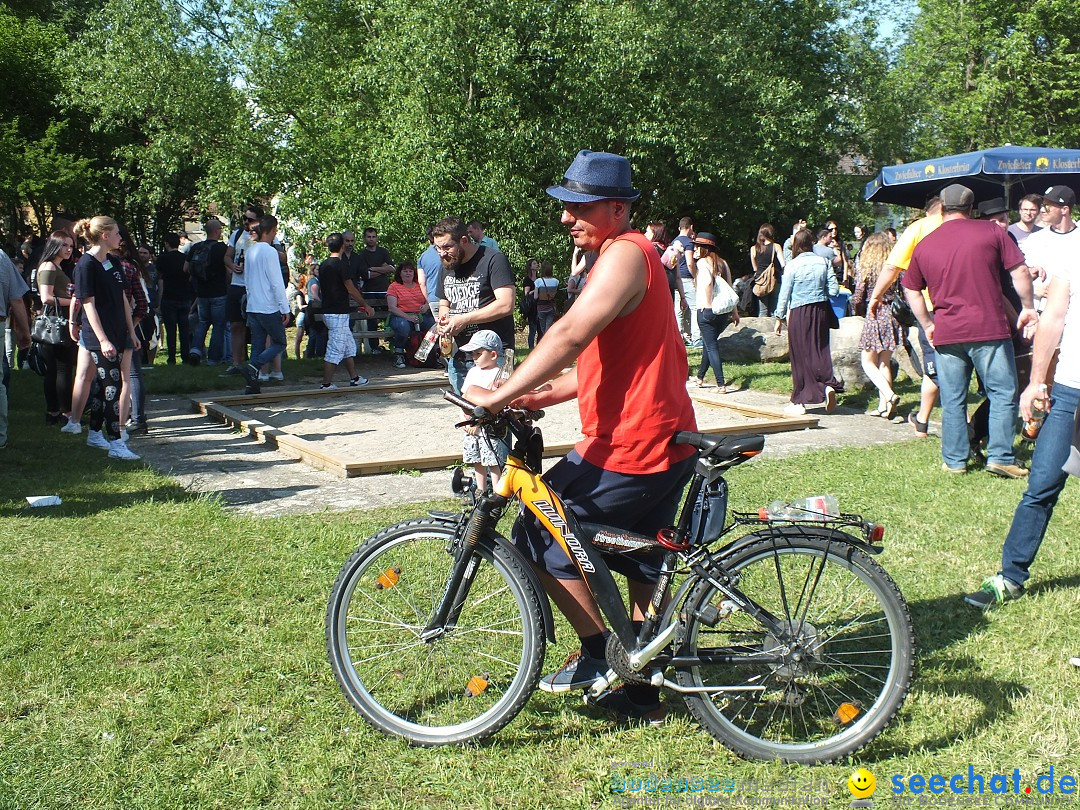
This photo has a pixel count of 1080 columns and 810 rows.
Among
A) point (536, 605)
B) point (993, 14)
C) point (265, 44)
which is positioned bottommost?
point (536, 605)

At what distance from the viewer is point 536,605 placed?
374 cm

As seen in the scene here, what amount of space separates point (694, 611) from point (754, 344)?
12.6 m

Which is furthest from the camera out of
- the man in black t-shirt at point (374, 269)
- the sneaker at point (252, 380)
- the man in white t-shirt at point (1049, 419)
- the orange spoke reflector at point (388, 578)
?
the man in black t-shirt at point (374, 269)

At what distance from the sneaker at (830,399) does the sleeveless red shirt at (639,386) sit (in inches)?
314

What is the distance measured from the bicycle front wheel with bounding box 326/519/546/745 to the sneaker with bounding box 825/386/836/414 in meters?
8.12

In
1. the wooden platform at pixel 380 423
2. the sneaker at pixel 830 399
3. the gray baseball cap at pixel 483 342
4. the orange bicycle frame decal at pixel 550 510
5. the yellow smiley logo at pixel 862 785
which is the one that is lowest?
the yellow smiley logo at pixel 862 785

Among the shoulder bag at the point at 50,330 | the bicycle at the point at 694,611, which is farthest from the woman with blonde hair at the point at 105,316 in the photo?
the bicycle at the point at 694,611

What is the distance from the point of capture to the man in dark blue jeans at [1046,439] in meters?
4.96

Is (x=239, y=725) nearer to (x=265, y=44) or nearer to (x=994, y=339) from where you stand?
(x=994, y=339)

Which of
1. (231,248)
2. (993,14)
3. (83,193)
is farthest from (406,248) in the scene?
(993,14)

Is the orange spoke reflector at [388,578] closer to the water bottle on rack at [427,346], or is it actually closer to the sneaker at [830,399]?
the water bottle on rack at [427,346]

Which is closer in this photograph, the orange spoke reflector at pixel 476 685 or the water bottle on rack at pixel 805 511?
the water bottle on rack at pixel 805 511

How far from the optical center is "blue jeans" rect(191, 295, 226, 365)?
16.1 metres

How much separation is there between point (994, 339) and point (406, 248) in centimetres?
1545
